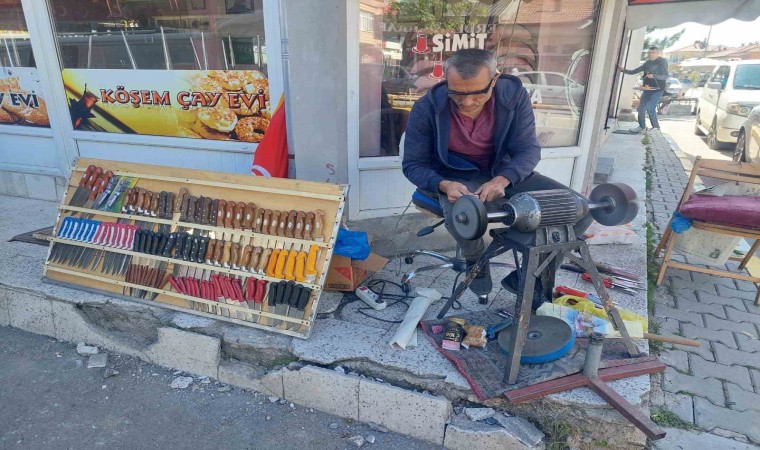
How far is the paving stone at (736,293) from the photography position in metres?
3.57

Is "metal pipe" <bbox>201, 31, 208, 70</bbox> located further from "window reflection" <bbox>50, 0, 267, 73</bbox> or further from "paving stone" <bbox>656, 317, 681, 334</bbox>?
"paving stone" <bbox>656, 317, 681, 334</bbox>

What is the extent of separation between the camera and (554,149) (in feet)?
13.8

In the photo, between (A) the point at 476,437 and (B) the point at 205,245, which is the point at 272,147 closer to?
(B) the point at 205,245

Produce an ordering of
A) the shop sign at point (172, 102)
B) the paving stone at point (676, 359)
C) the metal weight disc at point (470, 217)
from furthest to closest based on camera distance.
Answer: the shop sign at point (172, 102), the paving stone at point (676, 359), the metal weight disc at point (470, 217)

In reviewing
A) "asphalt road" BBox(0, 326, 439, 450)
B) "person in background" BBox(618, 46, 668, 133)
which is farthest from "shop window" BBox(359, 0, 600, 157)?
"person in background" BBox(618, 46, 668, 133)

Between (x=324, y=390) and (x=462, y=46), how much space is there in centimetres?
292

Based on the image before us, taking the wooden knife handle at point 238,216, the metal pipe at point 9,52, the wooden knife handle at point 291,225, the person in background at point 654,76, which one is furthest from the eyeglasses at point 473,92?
the person in background at point 654,76

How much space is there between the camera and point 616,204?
2.42 m

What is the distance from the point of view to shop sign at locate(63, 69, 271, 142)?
12.9ft

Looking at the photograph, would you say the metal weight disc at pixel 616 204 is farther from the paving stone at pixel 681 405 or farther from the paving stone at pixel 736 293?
the paving stone at pixel 736 293

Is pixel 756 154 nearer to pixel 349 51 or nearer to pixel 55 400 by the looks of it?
pixel 349 51

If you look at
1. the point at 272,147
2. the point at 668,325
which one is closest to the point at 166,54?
the point at 272,147

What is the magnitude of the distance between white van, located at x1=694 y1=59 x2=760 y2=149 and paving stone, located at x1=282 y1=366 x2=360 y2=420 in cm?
953

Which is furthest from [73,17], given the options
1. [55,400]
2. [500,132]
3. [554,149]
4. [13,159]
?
[554,149]
